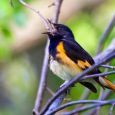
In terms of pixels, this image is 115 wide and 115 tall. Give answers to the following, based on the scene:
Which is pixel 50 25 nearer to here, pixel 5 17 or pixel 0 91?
pixel 5 17

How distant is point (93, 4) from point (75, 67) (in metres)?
2.81

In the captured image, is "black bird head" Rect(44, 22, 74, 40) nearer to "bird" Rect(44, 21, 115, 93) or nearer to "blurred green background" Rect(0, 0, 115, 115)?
"bird" Rect(44, 21, 115, 93)

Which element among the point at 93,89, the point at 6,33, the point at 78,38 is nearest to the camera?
the point at 93,89

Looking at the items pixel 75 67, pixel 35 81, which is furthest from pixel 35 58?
pixel 75 67

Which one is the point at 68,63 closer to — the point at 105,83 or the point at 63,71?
the point at 63,71

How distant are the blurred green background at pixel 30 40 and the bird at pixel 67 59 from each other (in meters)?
1.25

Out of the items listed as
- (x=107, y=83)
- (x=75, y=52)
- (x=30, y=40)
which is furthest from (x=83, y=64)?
(x=30, y=40)

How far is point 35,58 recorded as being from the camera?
6.57 m

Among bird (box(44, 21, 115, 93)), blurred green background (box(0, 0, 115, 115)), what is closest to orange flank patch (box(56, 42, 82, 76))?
bird (box(44, 21, 115, 93))

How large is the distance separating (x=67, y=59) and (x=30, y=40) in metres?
2.34

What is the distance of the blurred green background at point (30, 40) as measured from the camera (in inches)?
182

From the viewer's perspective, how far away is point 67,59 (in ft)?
9.65

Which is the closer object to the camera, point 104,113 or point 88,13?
point 104,113

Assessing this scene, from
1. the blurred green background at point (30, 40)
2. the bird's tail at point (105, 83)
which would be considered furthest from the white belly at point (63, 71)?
the blurred green background at point (30, 40)
